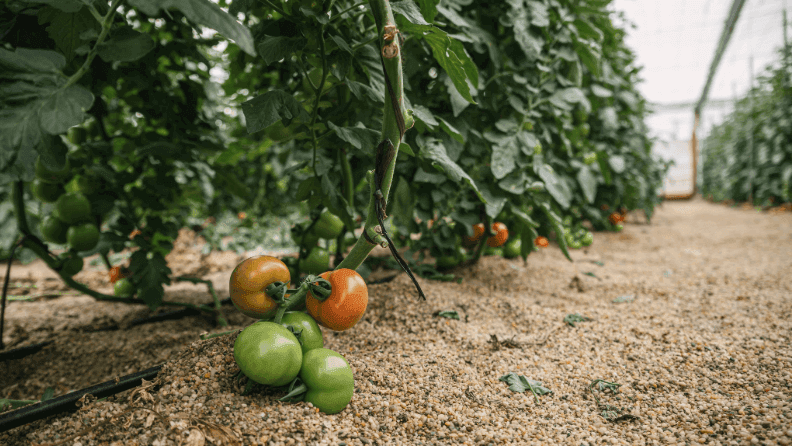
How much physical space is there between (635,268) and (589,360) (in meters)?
1.69

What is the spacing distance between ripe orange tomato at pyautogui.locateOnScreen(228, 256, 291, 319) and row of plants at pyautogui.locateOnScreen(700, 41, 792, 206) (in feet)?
23.7

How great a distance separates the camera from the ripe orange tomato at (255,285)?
0.88 metres

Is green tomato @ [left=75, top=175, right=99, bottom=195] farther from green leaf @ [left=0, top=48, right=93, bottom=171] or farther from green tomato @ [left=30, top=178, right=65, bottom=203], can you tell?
green leaf @ [left=0, top=48, right=93, bottom=171]

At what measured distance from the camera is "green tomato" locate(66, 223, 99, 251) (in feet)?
4.54

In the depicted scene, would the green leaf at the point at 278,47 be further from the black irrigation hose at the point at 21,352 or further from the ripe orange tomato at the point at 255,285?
the black irrigation hose at the point at 21,352

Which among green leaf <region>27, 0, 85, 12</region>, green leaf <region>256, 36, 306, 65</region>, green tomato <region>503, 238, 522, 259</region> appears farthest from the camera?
green tomato <region>503, 238, 522, 259</region>

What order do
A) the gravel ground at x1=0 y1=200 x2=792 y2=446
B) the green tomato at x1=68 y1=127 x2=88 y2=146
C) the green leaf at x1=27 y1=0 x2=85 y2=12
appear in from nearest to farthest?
the green leaf at x1=27 y1=0 x2=85 y2=12 < the gravel ground at x1=0 y1=200 x2=792 y2=446 < the green tomato at x1=68 y1=127 x2=88 y2=146

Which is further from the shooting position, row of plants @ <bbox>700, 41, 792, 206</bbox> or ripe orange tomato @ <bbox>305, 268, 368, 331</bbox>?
row of plants @ <bbox>700, 41, 792, 206</bbox>

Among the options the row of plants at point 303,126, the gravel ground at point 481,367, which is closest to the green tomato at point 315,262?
the row of plants at point 303,126

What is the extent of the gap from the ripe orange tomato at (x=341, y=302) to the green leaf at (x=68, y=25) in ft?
2.63

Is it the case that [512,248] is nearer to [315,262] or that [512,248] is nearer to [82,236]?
[315,262]

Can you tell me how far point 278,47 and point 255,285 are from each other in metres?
0.58

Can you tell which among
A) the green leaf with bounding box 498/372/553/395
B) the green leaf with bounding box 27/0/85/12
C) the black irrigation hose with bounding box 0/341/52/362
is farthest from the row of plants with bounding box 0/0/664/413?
the green leaf with bounding box 498/372/553/395

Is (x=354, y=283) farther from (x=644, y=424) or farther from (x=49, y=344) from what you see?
(x=49, y=344)
